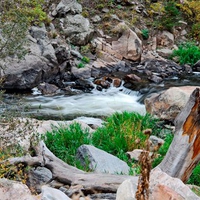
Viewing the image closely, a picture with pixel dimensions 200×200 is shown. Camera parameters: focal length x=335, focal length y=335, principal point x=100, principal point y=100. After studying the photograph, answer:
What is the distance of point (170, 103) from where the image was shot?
7.51m

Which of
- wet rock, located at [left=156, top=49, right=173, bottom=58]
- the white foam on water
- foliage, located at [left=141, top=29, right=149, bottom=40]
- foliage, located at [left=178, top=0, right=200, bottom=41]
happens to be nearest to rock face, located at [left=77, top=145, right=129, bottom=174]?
the white foam on water

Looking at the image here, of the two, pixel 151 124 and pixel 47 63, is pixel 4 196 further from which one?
pixel 47 63

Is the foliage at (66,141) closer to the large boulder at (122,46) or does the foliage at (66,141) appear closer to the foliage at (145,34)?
the large boulder at (122,46)

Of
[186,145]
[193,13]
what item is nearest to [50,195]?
[186,145]

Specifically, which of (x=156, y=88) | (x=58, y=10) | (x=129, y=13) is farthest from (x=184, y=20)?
(x=156, y=88)

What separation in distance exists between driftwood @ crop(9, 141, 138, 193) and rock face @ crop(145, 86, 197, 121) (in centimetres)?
393

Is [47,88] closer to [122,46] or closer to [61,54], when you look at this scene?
[61,54]

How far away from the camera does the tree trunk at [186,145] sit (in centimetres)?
386

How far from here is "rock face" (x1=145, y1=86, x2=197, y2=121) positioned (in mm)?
7430

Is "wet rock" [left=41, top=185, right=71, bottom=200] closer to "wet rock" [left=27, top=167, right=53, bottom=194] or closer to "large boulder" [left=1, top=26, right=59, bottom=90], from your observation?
"wet rock" [left=27, top=167, right=53, bottom=194]

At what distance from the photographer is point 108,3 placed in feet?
59.9

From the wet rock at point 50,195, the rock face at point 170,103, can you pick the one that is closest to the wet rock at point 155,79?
the rock face at point 170,103

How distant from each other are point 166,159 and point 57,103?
22.1ft

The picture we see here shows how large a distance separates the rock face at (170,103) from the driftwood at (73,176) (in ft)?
12.9
